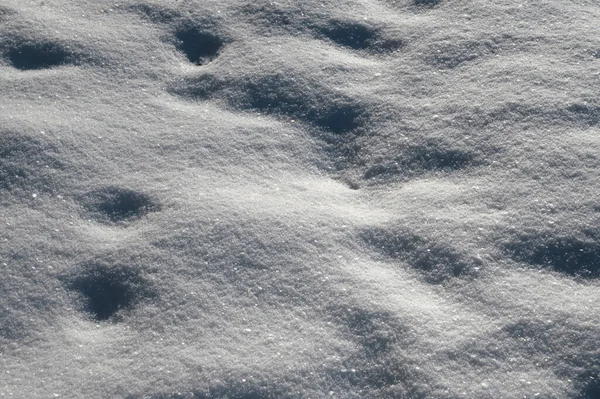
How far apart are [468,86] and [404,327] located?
2.09 ft

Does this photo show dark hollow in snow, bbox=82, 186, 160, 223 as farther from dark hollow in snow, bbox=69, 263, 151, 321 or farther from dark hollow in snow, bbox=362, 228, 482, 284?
dark hollow in snow, bbox=362, 228, 482, 284

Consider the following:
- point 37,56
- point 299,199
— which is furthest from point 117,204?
point 37,56

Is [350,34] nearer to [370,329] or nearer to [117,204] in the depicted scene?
[117,204]

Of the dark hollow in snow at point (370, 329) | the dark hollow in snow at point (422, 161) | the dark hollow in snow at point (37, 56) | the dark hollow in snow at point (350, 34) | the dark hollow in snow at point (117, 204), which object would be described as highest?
the dark hollow in snow at point (350, 34)

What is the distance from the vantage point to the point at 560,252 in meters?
1.43

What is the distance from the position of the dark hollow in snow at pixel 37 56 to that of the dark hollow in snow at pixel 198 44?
0.25 metres

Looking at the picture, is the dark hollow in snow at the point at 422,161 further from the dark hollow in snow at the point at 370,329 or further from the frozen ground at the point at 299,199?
the dark hollow in snow at the point at 370,329

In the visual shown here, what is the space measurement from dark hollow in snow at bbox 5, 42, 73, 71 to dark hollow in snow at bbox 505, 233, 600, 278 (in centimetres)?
104

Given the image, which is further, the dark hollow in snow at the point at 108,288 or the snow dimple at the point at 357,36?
the snow dimple at the point at 357,36

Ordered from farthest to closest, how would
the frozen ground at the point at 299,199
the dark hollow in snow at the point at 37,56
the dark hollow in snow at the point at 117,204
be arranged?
the dark hollow in snow at the point at 37,56 < the dark hollow in snow at the point at 117,204 < the frozen ground at the point at 299,199

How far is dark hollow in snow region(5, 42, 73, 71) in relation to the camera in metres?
1.83

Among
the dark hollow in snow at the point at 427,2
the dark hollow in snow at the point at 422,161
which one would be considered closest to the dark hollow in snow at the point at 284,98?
the dark hollow in snow at the point at 422,161

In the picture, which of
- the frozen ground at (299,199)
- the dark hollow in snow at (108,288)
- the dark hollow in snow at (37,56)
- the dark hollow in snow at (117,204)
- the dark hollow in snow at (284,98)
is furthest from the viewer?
the dark hollow in snow at (37,56)

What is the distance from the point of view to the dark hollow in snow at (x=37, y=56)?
6.01 feet
